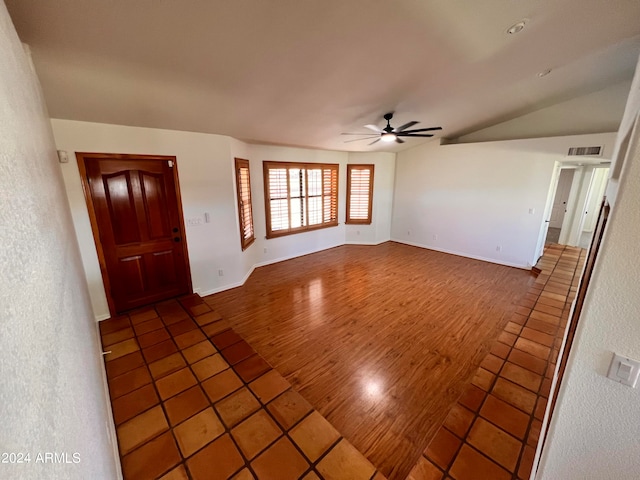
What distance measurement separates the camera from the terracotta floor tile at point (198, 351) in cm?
238

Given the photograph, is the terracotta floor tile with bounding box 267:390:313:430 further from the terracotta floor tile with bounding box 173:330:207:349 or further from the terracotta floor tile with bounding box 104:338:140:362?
the terracotta floor tile with bounding box 104:338:140:362

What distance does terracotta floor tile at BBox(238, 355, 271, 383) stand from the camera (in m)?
2.19

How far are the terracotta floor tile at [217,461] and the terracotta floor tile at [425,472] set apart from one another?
101 cm

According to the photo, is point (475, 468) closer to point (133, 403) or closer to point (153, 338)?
point (133, 403)

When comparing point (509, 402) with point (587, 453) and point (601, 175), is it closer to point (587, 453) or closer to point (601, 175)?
point (587, 453)

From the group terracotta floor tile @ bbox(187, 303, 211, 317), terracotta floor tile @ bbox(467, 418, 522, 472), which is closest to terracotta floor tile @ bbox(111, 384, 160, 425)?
terracotta floor tile @ bbox(187, 303, 211, 317)

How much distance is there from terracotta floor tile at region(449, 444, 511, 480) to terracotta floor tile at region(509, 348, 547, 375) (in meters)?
1.04

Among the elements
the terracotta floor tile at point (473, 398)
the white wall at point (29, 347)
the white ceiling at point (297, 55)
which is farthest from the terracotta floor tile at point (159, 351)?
the terracotta floor tile at point (473, 398)

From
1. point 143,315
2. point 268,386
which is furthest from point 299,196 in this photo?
point 268,386

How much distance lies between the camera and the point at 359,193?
20.7 feet

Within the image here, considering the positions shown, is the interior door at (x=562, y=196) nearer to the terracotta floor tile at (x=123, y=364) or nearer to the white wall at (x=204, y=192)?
the white wall at (x=204, y=192)

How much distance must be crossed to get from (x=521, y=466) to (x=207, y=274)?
3.71 m

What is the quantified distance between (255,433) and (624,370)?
6.24 ft

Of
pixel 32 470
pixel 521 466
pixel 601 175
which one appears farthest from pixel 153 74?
pixel 601 175
